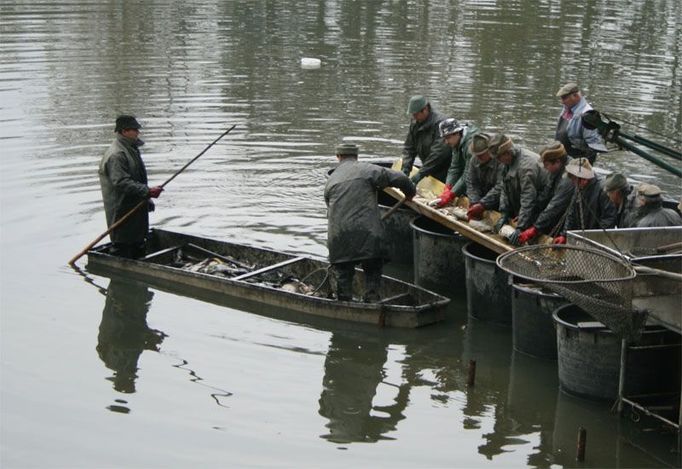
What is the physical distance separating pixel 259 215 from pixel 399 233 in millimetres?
2728

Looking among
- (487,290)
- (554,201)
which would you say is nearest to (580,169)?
(554,201)

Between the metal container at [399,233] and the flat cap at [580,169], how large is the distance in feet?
10.2

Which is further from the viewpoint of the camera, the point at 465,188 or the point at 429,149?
the point at 429,149

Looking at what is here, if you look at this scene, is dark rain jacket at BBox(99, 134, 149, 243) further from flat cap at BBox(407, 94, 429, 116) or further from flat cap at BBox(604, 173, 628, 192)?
flat cap at BBox(604, 173, 628, 192)

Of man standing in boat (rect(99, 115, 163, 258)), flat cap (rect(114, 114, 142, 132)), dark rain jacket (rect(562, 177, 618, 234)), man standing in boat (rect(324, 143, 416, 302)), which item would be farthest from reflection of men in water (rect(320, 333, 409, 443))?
flat cap (rect(114, 114, 142, 132))

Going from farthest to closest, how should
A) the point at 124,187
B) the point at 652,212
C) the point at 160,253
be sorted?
1. the point at 160,253
2. the point at 124,187
3. the point at 652,212

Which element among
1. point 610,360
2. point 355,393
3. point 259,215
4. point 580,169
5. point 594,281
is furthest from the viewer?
point 259,215

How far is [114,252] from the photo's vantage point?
15.1 meters

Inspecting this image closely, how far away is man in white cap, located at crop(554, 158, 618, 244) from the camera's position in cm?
1220

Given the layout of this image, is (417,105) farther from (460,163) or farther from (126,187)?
(126,187)

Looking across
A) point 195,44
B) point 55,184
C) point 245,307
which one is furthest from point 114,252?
point 195,44

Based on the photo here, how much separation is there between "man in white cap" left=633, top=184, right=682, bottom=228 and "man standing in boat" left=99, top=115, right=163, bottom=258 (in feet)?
18.8

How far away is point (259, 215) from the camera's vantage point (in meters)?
17.3

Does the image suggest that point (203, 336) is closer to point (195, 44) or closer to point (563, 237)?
point (563, 237)
